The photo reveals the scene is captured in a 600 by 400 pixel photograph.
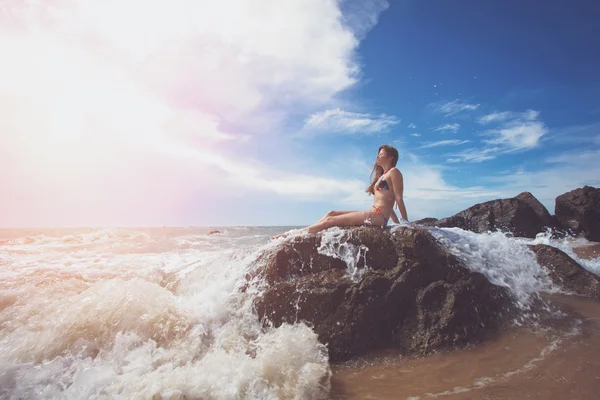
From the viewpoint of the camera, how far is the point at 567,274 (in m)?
6.29

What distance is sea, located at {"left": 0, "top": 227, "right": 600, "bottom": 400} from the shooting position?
3242 millimetres

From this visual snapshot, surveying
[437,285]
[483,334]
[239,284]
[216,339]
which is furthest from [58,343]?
[483,334]

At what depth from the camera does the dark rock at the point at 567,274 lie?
5969mm

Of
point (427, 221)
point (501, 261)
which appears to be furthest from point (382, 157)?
point (427, 221)

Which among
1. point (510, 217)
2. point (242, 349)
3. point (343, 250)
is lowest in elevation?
point (242, 349)

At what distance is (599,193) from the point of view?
692 inches

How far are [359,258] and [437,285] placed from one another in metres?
1.17

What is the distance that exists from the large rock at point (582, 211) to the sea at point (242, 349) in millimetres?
15463

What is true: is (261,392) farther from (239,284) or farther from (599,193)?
(599,193)

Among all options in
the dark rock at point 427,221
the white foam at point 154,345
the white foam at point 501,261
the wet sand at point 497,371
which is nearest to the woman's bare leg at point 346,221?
the white foam at point 501,261

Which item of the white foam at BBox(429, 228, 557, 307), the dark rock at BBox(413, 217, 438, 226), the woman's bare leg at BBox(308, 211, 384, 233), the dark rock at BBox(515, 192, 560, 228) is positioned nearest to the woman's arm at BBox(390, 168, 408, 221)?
the woman's bare leg at BBox(308, 211, 384, 233)

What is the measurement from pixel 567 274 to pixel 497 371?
4288 millimetres

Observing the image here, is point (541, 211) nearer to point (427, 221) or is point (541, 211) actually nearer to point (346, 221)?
point (427, 221)

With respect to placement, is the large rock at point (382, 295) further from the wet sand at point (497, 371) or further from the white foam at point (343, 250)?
the wet sand at point (497, 371)
